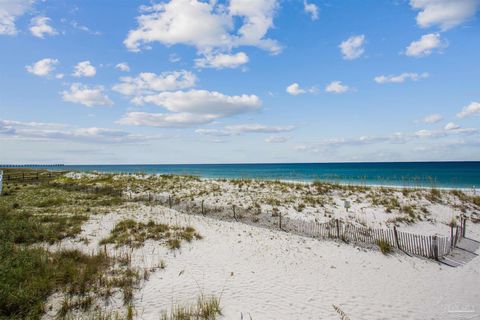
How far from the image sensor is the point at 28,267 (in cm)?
865

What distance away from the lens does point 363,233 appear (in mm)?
14250

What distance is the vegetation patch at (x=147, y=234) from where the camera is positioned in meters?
12.6

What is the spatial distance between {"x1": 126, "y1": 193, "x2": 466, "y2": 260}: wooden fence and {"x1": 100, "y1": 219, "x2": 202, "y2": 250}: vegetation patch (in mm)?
4674

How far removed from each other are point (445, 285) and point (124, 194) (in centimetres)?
2477

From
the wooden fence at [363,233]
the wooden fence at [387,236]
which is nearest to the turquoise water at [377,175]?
the wooden fence at [363,233]

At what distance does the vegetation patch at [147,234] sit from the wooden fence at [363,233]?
467cm

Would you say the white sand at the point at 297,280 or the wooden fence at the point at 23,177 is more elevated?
the wooden fence at the point at 23,177

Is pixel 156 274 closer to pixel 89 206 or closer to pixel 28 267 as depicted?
pixel 28 267

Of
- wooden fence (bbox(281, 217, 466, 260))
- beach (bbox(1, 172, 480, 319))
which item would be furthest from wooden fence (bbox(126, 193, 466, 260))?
beach (bbox(1, 172, 480, 319))

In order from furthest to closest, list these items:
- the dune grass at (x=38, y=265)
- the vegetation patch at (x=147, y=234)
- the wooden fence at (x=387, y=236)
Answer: the vegetation patch at (x=147, y=234) < the wooden fence at (x=387, y=236) < the dune grass at (x=38, y=265)

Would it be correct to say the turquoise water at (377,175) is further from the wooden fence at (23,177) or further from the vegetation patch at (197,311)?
the vegetation patch at (197,311)

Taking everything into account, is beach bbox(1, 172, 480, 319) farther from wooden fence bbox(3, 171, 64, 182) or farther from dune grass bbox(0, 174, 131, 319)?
wooden fence bbox(3, 171, 64, 182)

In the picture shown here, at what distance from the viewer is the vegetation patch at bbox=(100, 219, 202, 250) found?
1255cm

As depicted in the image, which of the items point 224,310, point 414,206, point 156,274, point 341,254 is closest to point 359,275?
point 341,254
